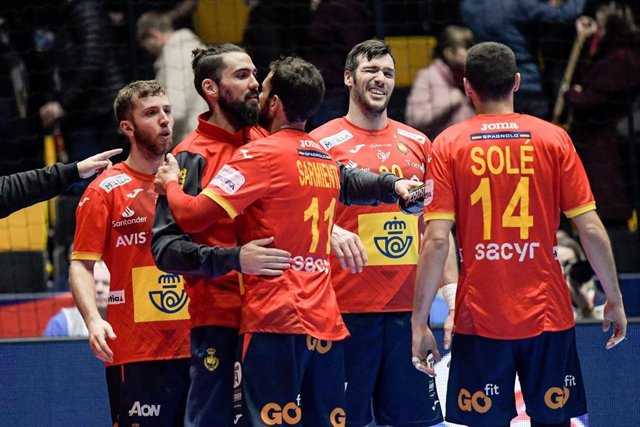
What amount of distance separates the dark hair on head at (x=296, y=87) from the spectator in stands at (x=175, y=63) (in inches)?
160

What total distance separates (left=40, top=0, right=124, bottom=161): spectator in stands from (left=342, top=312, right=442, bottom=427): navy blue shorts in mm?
3842

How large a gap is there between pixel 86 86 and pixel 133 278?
4029 millimetres

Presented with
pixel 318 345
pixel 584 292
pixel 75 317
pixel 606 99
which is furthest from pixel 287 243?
pixel 606 99

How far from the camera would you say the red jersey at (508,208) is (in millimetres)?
4887

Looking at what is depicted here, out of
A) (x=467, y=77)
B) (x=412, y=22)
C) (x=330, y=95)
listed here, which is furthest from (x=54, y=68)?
(x=467, y=77)

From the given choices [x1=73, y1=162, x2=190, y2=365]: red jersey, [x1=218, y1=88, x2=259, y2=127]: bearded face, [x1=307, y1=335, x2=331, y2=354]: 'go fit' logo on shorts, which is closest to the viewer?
[x1=307, y1=335, x2=331, y2=354]: 'go fit' logo on shorts

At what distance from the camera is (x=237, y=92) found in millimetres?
4848

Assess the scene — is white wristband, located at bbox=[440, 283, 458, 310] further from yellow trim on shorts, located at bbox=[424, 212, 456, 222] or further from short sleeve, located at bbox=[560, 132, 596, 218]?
short sleeve, located at bbox=[560, 132, 596, 218]

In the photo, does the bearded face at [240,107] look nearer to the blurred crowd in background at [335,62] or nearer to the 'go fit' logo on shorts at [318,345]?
the 'go fit' logo on shorts at [318,345]

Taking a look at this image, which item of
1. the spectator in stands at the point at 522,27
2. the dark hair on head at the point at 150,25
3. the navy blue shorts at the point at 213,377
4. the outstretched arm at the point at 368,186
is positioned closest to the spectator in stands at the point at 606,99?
the spectator in stands at the point at 522,27

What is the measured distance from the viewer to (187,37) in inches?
360

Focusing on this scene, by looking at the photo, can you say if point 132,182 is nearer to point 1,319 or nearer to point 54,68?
point 1,319

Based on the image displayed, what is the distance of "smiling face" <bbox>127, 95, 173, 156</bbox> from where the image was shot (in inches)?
221

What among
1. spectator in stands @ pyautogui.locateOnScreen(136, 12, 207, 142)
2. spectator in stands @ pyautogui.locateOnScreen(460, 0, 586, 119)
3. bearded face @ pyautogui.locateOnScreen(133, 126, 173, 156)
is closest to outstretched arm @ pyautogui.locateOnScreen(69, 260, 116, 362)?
bearded face @ pyautogui.locateOnScreen(133, 126, 173, 156)
